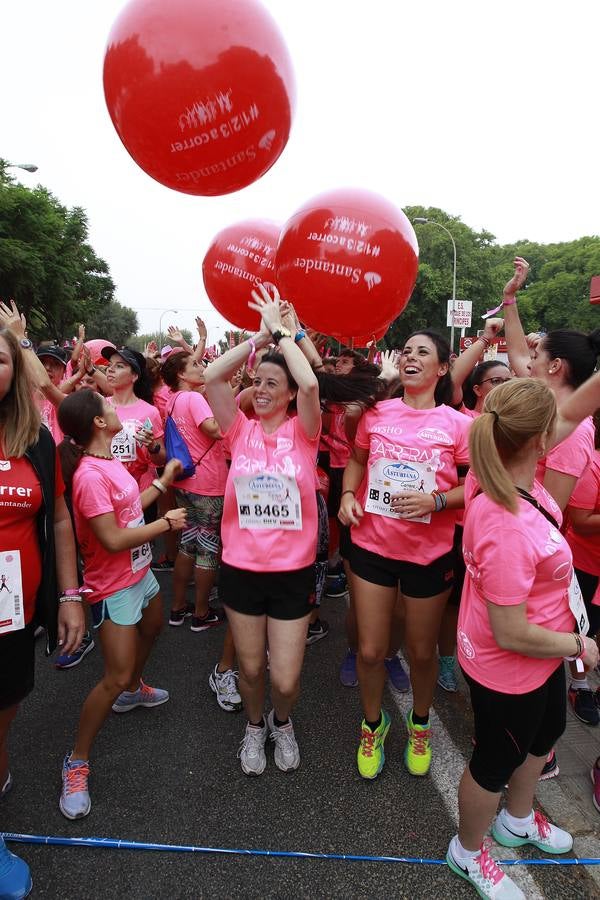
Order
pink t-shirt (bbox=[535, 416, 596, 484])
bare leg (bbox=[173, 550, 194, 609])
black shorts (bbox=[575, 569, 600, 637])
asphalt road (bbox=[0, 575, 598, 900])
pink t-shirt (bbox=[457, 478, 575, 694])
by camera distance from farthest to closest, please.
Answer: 1. bare leg (bbox=[173, 550, 194, 609])
2. black shorts (bbox=[575, 569, 600, 637])
3. pink t-shirt (bbox=[535, 416, 596, 484])
4. asphalt road (bbox=[0, 575, 598, 900])
5. pink t-shirt (bbox=[457, 478, 575, 694])

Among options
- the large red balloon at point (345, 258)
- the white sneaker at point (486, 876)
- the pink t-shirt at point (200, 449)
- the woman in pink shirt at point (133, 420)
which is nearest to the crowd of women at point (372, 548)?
the white sneaker at point (486, 876)

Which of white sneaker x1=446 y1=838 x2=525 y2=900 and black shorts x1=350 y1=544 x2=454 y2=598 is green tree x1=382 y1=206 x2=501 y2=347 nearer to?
black shorts x1=350 y1=544 x2=454 y2=598

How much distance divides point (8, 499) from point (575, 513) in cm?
256

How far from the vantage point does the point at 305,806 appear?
231cm

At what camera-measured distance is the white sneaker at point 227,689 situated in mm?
2990

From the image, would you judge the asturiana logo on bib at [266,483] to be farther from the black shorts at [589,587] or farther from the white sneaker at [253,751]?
the black shorts at [589,587]

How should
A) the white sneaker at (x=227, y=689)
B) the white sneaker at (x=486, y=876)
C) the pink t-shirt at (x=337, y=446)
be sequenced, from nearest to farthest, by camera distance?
the white sneaker at (x=486, y=876)
the white sneaker at (x=227, y=689)
the pink t-shirt at (x=337, y=446)

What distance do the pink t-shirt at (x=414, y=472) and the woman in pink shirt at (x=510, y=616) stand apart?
52 centimetres

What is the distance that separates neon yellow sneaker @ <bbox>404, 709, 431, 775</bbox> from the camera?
97.8 inches

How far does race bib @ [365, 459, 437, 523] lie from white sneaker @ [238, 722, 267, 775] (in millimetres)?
1212

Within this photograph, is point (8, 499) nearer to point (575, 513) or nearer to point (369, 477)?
point (369, 477)

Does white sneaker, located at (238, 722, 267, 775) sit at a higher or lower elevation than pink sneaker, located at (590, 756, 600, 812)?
lower

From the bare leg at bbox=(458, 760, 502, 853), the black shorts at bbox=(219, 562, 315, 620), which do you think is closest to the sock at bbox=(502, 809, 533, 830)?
the bare leg at bbox=(458, 760, 502, 853)

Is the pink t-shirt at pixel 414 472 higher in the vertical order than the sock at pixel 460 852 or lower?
higher
